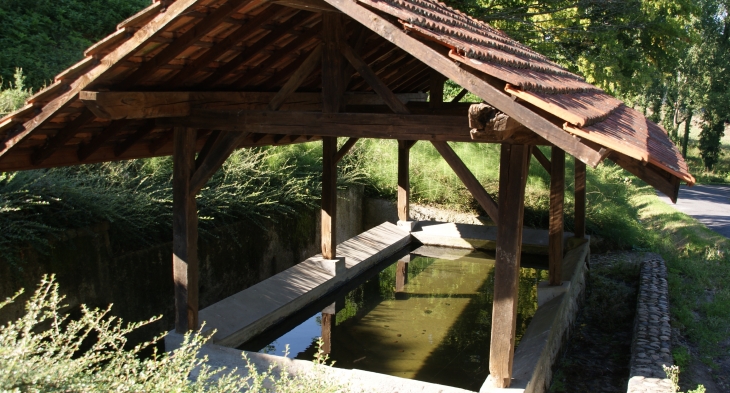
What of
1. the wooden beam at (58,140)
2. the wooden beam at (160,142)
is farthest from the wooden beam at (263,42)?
the wooden beam at (58,140)

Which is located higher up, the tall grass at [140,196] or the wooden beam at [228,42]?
the wooden beam at [228,42]

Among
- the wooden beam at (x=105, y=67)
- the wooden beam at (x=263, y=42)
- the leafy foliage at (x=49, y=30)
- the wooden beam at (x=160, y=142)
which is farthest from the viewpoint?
the leafy foliage at (x=49, y=30)

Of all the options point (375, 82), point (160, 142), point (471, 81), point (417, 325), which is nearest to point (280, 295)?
point (417, 325)

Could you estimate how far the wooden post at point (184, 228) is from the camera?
494 cm

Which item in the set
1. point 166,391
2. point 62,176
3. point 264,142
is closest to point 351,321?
point 264,142

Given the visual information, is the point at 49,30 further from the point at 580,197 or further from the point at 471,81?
the point at 471,81

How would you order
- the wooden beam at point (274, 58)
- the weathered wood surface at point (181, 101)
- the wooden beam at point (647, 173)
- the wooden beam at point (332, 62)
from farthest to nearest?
the wooden beam at point (274, 58), the wooden beam at point (332, 62), the weathered wood surface at point (181, 101), the wooden beam at point (647, 173)

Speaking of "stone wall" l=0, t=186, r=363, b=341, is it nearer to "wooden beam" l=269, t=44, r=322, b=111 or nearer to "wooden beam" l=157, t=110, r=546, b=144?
"wooden beam" l=157, t=110, r=546, b=144

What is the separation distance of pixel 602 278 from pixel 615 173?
7074 millimetres

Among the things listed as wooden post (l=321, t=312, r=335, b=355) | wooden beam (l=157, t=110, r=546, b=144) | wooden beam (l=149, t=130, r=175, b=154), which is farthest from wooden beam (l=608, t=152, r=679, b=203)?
wooden beam (l=149, t=130, r=175, b=154)

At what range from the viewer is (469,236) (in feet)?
32.2

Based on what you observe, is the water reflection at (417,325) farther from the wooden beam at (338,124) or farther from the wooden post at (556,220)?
the wooden beam at (338,124)

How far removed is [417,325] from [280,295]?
1.48 m

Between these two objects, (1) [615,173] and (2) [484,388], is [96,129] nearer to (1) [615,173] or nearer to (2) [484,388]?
(2) [484,388]
